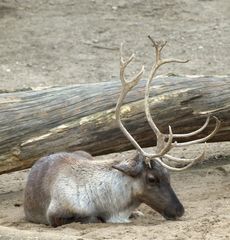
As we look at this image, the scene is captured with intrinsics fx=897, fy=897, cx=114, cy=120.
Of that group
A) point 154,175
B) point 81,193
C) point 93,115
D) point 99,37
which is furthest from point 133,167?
point 99,37

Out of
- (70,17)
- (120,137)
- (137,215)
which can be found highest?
(70,17)

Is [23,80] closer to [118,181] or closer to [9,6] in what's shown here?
[9,6]

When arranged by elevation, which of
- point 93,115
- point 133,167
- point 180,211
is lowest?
point 180,211

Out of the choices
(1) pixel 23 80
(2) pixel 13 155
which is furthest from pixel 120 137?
(1) pixel 23 80

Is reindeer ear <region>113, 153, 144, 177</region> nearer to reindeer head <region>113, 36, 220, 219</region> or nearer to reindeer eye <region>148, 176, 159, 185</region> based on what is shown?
reindeer head <region>113, 36, 220, 219</region>

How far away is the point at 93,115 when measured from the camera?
8328 mm

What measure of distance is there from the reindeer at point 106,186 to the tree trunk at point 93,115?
60 centimetres

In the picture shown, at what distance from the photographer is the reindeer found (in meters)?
7.27

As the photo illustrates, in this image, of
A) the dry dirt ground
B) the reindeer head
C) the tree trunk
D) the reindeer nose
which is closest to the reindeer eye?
the reindeer head

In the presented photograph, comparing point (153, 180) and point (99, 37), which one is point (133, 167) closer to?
point (153, 180)

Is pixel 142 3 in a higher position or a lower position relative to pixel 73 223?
higher

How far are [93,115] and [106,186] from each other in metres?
1.10

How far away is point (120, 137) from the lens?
27.7ft

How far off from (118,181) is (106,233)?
75cm
